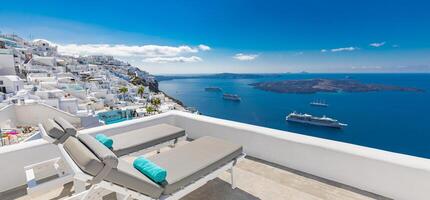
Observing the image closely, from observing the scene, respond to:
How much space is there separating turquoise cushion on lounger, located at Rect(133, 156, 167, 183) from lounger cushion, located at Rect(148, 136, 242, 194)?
0.28 ft

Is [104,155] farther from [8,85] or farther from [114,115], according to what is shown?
[8,85]

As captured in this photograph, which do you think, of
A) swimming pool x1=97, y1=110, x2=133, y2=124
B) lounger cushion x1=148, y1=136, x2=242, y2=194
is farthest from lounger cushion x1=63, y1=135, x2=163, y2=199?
swimming pool x1=97, y1=110, x2=133, y2=124

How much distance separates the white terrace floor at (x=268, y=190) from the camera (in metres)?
1.99

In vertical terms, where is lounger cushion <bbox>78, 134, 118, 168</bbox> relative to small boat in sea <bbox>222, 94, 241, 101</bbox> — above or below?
above

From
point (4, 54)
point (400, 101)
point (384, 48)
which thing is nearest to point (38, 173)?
point (4, 54)

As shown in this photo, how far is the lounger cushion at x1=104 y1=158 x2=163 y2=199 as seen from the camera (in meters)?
1.31

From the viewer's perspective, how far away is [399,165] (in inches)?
73.9

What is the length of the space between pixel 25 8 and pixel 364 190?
1102 inches

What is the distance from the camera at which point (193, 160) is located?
188 centimetres

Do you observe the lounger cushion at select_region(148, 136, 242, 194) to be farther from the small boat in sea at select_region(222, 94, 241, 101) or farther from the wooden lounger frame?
the small boat in sea at select_region(222, 94, 241, 101)

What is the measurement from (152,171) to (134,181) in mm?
142

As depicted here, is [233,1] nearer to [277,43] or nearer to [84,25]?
[277,43]

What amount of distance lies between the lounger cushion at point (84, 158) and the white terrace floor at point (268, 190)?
0.76 metres

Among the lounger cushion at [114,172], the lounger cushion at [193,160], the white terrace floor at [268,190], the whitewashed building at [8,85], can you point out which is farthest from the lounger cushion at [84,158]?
the whitewashed building at [8,85]
